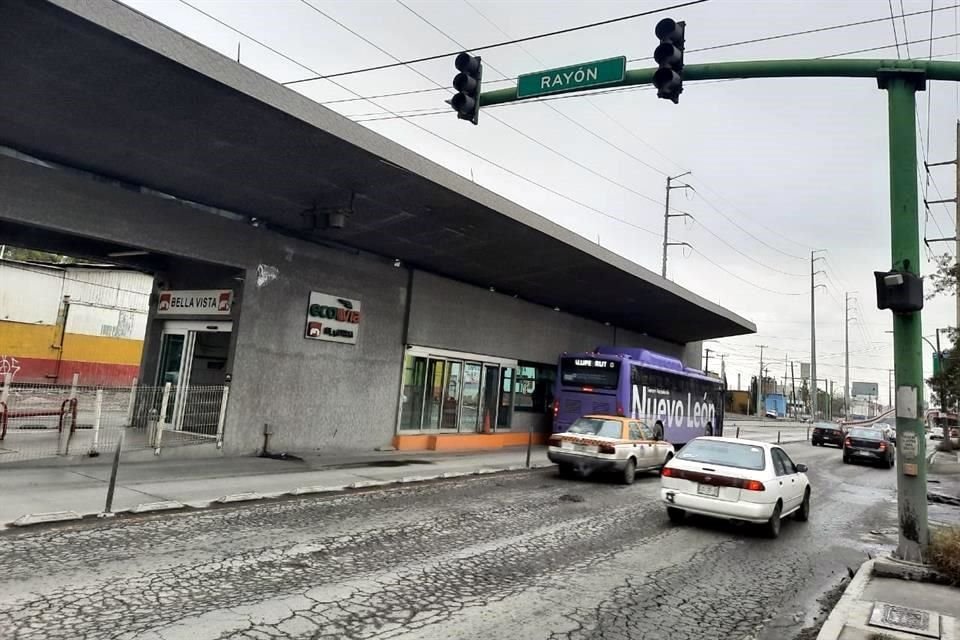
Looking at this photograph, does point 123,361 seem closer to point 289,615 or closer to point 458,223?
point 458,223

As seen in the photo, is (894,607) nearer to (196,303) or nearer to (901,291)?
(901,291)

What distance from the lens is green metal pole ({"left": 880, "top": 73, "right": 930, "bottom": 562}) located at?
759 centimetres

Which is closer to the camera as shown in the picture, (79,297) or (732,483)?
(732,483)

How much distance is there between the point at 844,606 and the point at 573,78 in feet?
25.0

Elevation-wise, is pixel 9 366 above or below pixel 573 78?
below

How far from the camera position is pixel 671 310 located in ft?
96.6

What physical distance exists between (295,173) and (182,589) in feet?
28.9

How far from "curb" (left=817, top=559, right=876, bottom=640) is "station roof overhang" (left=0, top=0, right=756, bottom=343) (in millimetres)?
9947

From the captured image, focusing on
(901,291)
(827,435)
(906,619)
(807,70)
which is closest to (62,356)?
(807,70)

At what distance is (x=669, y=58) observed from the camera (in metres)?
8.41

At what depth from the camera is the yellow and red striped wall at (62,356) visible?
2405cm

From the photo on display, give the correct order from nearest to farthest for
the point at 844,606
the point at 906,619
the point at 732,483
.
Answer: the point at 906,619 < the point at 844,606 < the point at 732,483

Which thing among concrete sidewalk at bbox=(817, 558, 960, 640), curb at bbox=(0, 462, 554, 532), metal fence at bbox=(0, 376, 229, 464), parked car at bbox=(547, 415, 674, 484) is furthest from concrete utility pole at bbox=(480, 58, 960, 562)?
metal fence at bbox=(0, 376, 229, 464)

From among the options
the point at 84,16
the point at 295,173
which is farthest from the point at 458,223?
the point at 84,16
